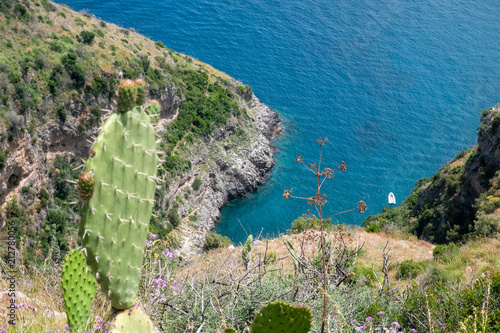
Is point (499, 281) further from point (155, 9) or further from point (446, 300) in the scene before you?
point (155, 9)

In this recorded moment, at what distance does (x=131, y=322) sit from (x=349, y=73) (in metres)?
59.3

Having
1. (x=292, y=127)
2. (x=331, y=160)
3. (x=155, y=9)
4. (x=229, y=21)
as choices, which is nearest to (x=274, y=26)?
(x=229, y=21)

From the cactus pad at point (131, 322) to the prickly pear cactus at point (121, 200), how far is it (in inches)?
3.7

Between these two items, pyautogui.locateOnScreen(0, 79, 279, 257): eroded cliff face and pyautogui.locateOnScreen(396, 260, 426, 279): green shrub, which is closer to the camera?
pyautogui.locateOnScreen(396, 260, 426, 279): green shrub

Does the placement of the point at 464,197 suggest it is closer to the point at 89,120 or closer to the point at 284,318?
the point at 89,120

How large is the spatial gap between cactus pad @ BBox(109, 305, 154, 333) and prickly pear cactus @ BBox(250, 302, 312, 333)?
154 cm

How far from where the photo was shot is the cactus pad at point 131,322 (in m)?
3.78

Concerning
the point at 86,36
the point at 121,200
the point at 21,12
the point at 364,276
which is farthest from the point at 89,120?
the point at 121,200

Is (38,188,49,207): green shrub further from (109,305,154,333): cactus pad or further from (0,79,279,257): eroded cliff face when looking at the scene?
(109,305,154,333): cactus pad

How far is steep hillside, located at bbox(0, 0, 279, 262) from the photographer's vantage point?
23781 millimetres

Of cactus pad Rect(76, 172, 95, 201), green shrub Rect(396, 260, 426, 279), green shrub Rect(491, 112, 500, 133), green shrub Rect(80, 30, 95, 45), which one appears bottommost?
green shrub Rect(396, 260, 426, 279)

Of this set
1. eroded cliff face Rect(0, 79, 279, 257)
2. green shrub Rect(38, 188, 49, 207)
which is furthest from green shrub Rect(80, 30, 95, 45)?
green shrub Rect(38, 188, 49, 207)

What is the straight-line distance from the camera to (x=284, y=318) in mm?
2863

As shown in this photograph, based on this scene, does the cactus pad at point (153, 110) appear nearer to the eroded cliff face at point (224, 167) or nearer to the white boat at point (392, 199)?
the eroded cliff face at point (224, 167)
